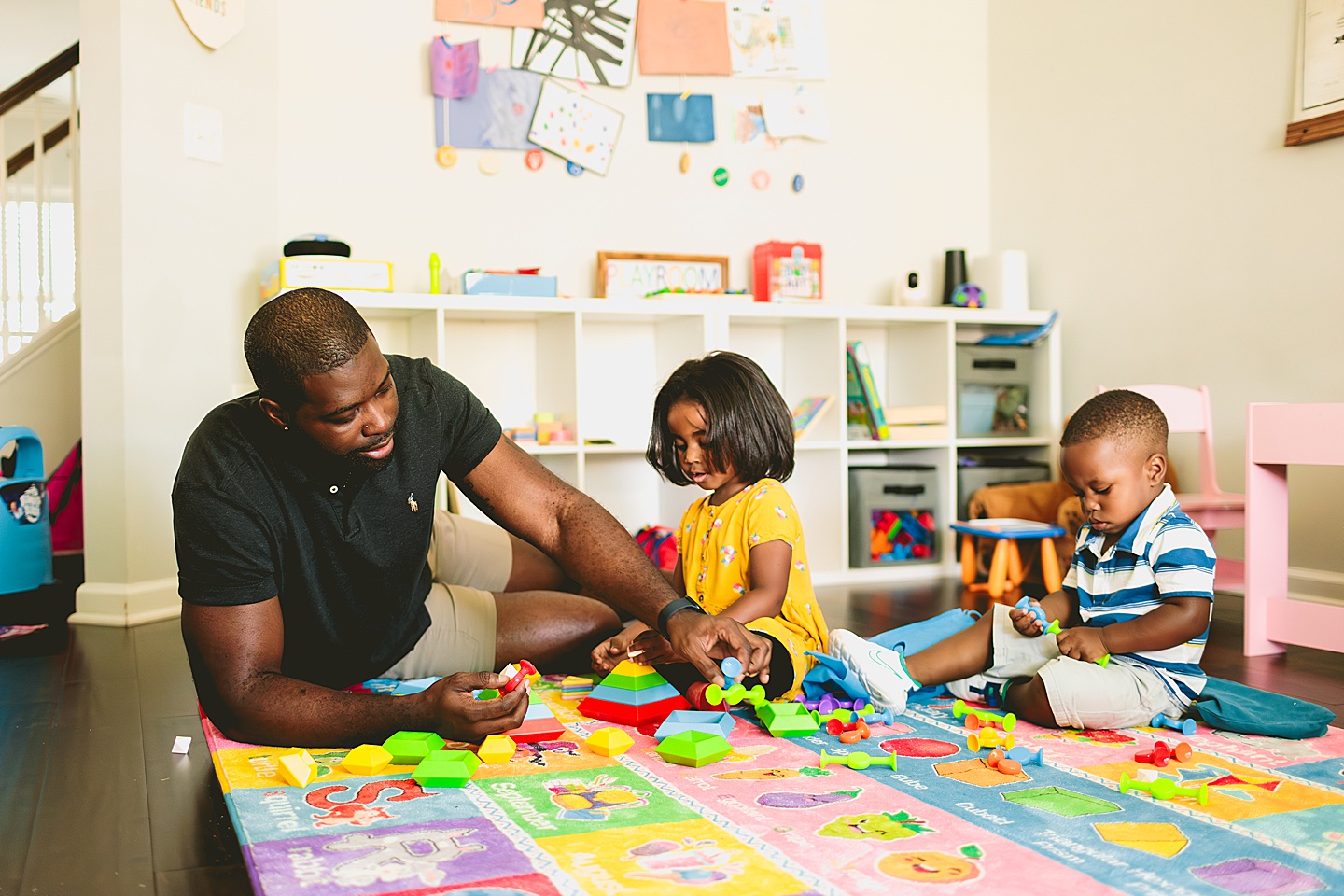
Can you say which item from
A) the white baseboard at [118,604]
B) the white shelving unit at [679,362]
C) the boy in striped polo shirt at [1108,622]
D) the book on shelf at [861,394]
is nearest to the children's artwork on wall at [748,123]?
the white shelving unit at [679,362]

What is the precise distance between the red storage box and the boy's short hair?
1.88m

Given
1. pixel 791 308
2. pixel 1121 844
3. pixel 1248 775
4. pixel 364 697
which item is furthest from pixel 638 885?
pixel 791 308

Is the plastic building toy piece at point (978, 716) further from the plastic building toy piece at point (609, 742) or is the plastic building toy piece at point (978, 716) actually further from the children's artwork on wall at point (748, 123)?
the children's artwork on wall at point (748, 123)

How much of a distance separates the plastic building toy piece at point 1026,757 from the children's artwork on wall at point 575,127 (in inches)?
105

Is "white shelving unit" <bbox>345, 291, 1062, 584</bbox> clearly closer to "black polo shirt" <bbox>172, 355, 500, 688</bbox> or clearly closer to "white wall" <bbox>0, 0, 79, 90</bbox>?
"black polo shirt" <bbox>172, 355, 500, 688</bbox>

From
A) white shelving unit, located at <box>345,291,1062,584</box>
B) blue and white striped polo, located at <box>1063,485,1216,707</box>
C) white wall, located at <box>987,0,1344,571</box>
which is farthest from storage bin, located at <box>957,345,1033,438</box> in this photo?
blue and white striped polo, located at <box>1063,485,1216,707</box>

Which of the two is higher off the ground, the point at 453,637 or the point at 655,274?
the point at 655,274

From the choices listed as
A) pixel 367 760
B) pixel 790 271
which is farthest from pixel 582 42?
pixel 367 760

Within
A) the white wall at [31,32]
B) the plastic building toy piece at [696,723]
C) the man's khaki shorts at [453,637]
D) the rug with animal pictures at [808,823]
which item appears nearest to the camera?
the rug with animal pictures at [808,823]

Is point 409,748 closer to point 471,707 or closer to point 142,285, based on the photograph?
point 471,707

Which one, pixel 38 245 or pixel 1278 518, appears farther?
pixel 38 245

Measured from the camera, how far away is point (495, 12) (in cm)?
354

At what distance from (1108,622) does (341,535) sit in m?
1.24

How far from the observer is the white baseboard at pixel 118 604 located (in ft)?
9.55
